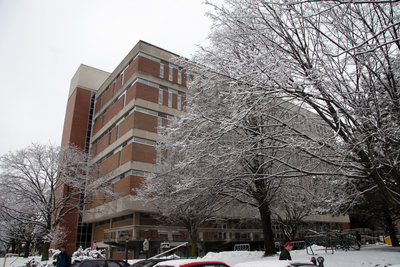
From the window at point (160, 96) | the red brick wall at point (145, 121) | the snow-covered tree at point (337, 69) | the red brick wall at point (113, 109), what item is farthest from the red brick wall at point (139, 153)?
the snow-covered tree at point (337, 69)

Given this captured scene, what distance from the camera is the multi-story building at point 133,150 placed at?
3052 centimetres

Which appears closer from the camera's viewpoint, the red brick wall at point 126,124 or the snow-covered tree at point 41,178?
the snow-covered tree at point 41,178

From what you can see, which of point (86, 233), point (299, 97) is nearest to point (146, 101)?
point (86, 233)

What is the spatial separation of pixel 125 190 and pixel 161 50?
17605mm

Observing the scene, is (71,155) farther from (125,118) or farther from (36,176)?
(125,118)

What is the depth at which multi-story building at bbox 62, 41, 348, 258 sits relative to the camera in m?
30.5

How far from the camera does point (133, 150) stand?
102 feet

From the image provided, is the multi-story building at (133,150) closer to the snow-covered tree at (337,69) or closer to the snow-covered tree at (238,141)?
Answer: the snow-covered tree at (238,141)

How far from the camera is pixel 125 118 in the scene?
3456cm

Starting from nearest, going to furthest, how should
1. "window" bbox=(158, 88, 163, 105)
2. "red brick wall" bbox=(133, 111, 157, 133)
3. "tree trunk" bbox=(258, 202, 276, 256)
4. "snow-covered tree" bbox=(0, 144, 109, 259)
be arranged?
"tree trunk" bbox=(258, 202, 276, 256) → "snow-covered tree" bbox=(0, 144, 109, 259) → "red brick wall" bbox=(133, 111, 157, 133) → "window" bbox=(158, 88, 163, 105)

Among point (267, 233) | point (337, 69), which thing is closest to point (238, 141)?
point (337, 69)

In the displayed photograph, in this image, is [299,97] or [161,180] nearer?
[299,97]

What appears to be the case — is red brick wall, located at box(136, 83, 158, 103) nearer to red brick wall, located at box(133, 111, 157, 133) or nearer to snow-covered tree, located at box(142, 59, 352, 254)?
red brick wall, located at box(133, 111, 157, 133)

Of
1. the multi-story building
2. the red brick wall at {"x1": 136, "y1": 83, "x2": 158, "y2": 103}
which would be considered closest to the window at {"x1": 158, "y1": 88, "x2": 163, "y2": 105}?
the multi-story building
